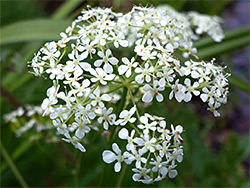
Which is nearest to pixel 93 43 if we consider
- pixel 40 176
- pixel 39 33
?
pixel 39 33

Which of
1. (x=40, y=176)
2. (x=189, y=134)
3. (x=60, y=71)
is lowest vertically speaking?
(x=40, y=176)

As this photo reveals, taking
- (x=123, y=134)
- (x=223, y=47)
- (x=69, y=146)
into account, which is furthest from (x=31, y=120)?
(x=223, y=47)

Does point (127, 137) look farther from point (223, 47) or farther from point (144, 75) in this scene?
point (223, 47)

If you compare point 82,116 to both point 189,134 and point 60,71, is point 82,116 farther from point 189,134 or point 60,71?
point 189,134

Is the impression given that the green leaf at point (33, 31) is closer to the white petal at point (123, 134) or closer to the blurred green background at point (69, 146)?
the blurred green background at point (69, 146)

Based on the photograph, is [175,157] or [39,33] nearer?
[175,157]

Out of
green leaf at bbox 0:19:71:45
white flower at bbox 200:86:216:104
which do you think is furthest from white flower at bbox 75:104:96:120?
green leaf at bbox 0:19:71:45

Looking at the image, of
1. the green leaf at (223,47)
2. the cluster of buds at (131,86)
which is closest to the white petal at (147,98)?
the cluster of buds at (131,86)

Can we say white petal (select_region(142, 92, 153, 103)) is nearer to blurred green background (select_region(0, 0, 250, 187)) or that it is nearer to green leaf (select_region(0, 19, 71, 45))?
blurred green background (select_region(0, 0, 250, 187))
